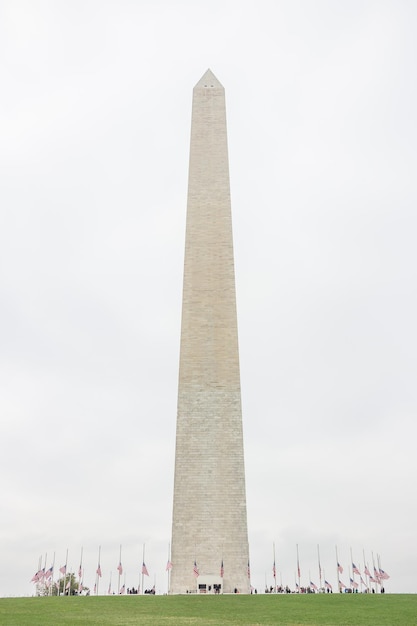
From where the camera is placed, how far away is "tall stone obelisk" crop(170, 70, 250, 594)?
121 feet

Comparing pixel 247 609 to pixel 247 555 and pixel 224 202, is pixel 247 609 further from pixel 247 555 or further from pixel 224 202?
pixel 224 202

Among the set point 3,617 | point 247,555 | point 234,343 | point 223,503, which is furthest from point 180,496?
point 3,617

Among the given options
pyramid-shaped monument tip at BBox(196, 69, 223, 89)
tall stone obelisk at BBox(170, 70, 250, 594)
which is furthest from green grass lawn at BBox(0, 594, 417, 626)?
pyramid-shaped monument tip at BBox(196, 69, 223, 89)

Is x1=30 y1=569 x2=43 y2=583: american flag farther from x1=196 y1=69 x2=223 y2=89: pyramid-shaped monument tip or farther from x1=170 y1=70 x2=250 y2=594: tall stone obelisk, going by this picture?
x1=196 y1=69 x2=223 y2=89: pyramid-shaped monument tip

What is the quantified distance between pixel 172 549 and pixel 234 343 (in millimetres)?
12106

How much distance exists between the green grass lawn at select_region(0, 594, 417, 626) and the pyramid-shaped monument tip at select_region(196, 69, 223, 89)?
1357 inches

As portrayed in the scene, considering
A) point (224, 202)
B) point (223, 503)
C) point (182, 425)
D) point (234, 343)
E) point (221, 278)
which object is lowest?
point (223, 503)

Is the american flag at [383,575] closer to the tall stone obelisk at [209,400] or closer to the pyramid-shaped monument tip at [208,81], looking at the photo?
the tall stone obelisk at [209,400]

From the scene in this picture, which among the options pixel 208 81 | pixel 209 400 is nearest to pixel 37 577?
pixel 209 400

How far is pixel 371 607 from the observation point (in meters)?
24.3

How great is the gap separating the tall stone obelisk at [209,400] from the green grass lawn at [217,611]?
741 cm

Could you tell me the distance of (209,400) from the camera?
39844mm

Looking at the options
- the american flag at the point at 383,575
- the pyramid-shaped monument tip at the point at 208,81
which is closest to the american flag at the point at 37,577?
the american flag at the point at 383,575

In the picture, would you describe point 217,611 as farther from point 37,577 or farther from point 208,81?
point 208,81
